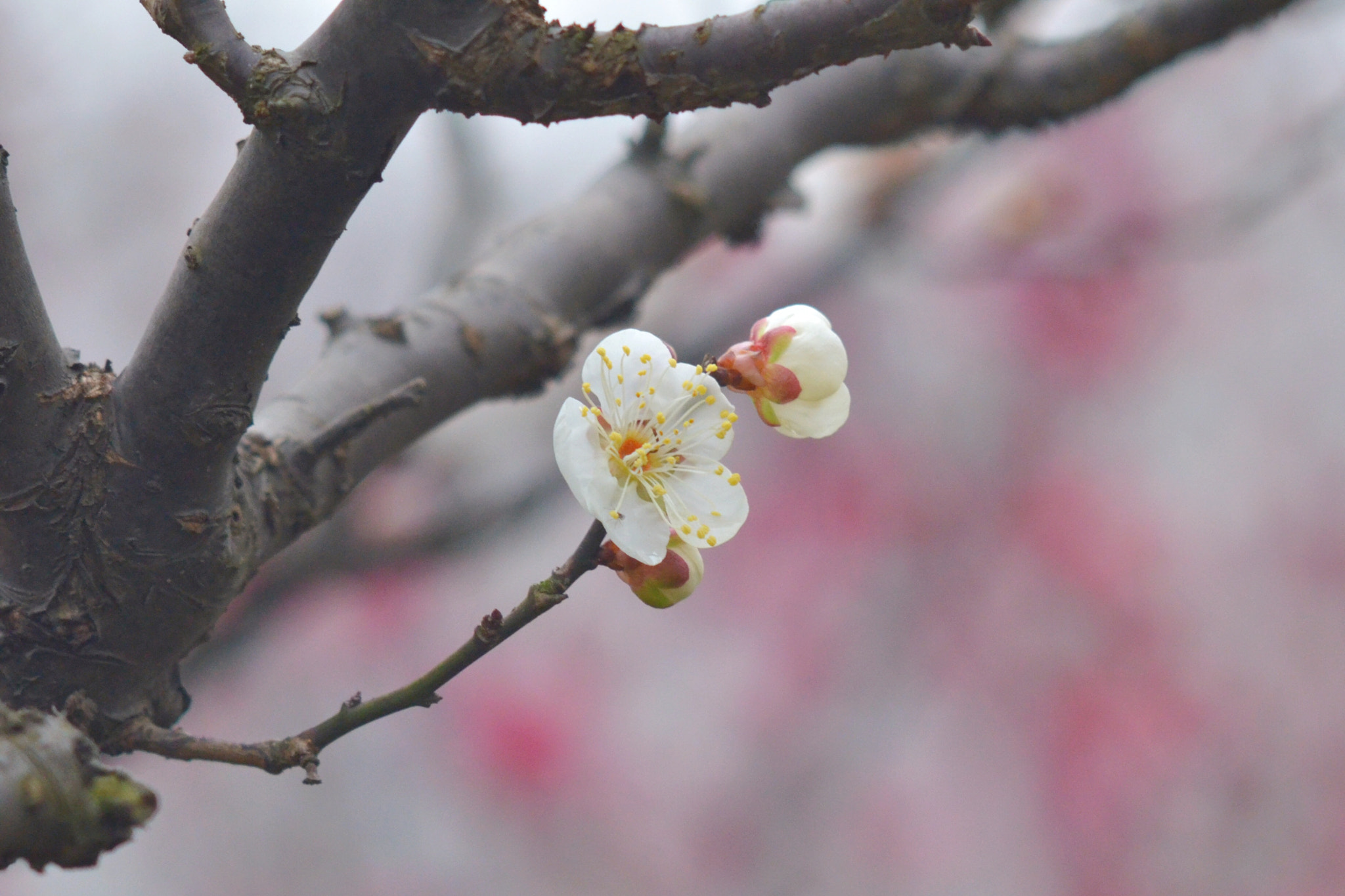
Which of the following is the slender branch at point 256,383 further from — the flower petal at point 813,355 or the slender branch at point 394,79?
the flower petal at point 813,355

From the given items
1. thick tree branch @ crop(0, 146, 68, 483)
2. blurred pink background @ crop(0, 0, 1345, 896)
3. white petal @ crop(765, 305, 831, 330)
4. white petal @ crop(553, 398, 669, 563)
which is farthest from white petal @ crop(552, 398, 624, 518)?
blurred pink background @ crop(0, 0, 1345, 896)

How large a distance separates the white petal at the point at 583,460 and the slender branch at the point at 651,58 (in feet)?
0.41

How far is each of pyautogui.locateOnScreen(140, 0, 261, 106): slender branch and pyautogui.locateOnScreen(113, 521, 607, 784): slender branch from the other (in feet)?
0.69

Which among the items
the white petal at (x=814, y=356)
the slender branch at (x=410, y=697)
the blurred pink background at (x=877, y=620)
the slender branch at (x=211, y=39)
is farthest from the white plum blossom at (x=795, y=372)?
the blurred pink background at (x=877, y=620)

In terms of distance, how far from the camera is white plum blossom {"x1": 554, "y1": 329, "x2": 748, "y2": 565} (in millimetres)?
403

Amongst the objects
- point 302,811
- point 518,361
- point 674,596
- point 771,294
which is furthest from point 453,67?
point 302,811

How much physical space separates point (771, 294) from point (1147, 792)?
1543 mm

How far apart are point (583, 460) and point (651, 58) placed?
0.17m

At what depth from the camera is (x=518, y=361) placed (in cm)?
73

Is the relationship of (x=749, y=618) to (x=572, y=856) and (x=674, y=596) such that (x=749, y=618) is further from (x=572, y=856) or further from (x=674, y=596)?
(x=674, y=596)

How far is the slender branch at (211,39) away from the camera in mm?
331

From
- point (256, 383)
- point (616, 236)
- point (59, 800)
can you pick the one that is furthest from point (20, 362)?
point (616, 236)

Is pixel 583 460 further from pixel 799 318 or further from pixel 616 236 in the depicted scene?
pixel 616 236

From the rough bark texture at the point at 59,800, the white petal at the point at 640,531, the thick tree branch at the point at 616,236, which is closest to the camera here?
the rough bark texture at the point at 59,800
